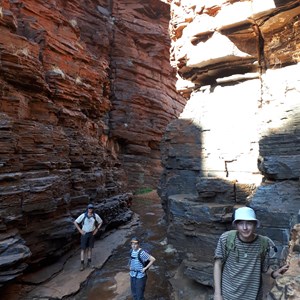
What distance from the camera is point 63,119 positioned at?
14.2 metres

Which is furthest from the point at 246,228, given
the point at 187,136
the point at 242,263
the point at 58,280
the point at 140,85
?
the point at 140,85

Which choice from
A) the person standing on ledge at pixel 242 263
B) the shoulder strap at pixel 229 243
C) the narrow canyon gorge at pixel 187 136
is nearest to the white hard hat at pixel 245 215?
the person standing on ledge at pixel 242 263

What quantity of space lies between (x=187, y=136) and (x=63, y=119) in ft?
23.3

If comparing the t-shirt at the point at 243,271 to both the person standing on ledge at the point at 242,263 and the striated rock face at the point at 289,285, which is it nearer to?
the person standing on ledge at the point at 242,263

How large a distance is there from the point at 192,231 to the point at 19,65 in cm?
923

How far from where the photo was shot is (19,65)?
11.3 m

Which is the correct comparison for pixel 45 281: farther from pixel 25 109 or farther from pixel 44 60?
pixel 44 60

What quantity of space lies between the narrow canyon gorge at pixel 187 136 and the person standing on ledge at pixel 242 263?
1.00ft

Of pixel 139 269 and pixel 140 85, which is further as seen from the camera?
pixel 140 85

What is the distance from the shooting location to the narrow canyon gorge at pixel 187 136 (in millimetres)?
6961

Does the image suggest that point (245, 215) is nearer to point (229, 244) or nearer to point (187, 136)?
point (229, 244)

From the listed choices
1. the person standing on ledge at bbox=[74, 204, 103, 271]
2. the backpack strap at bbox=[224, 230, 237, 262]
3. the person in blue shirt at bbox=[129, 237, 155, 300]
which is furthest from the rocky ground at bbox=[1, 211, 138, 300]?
the backpack strap at bbox=[224, 230, 237, 262]

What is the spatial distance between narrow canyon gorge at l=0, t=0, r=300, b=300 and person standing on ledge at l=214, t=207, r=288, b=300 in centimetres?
31

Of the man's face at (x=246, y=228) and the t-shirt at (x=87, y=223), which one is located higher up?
the man's face at (x=246, y=228)
